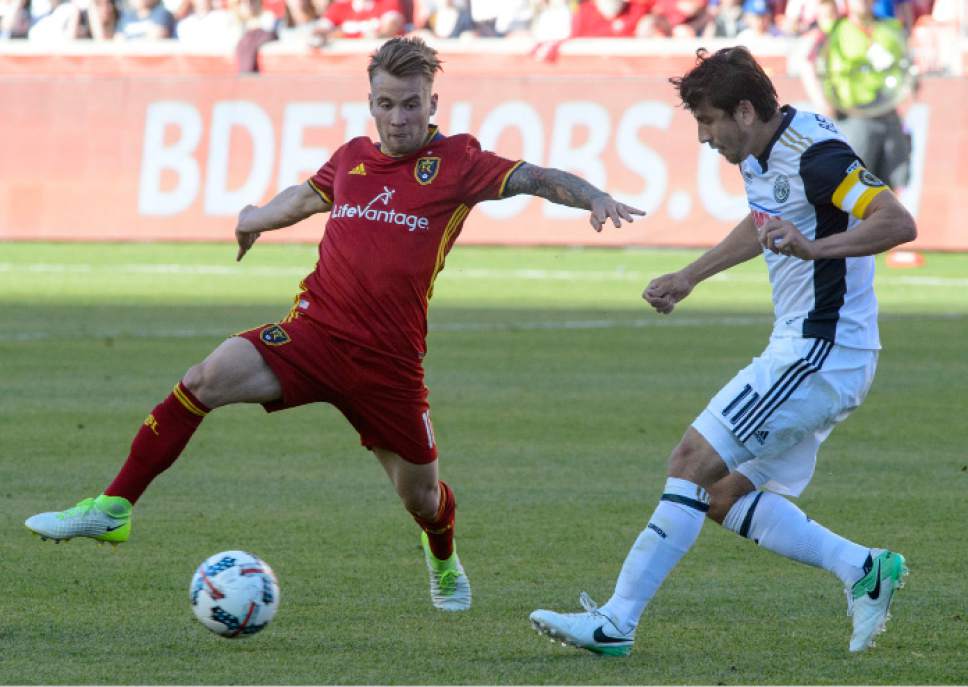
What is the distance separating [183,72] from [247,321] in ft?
37.3

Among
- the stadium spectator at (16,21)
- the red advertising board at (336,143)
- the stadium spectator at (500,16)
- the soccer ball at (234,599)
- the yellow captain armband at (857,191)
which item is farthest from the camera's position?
the stadium spectator at (16,21)

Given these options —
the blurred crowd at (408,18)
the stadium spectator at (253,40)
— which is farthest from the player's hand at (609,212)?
the stadium spectator at (253,40)

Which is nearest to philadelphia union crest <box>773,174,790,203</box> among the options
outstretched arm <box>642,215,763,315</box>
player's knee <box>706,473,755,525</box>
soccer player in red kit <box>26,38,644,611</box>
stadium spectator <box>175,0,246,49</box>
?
outstretched arm <box>642,215,763,315</box>

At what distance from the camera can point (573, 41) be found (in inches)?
1015

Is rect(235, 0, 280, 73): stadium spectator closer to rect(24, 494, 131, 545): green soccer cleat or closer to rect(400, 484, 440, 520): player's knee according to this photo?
rect(400, 484, 440, 520): player's knee

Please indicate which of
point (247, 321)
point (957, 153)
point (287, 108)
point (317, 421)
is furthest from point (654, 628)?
point (287, 108)

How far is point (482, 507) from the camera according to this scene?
9312mm

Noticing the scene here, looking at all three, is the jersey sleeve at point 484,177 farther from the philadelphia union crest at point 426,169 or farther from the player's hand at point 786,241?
the player's hand at point 786,241

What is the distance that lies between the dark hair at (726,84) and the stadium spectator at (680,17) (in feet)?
65.7

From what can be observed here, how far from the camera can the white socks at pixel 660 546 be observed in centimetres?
644

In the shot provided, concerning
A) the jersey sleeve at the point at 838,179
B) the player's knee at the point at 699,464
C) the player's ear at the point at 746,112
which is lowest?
the player's knee at the point at 699,464

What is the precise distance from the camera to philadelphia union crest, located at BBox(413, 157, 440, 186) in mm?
7336

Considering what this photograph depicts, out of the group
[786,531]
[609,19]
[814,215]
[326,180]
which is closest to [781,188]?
[814,215]

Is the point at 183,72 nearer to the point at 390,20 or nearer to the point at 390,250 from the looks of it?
the point at 390,20
